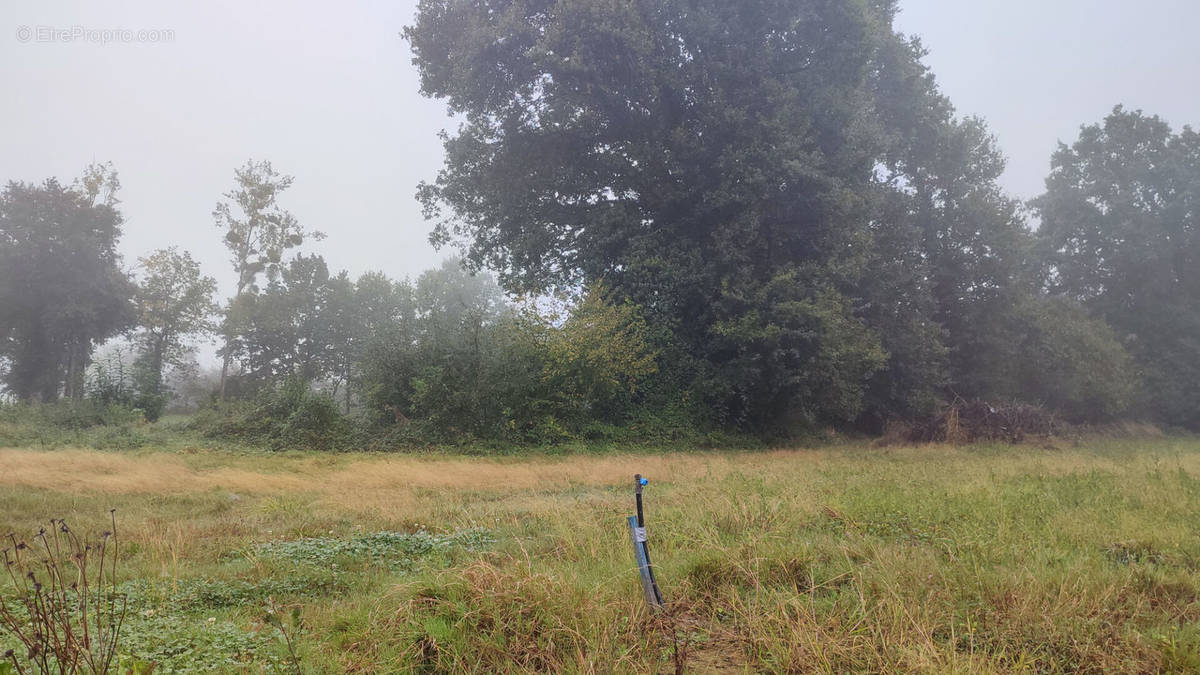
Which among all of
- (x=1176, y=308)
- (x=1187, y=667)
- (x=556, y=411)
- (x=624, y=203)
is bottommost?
(x=1187, y=667)

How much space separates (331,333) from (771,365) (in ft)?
101

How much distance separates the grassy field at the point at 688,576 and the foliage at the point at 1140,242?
93.5ft

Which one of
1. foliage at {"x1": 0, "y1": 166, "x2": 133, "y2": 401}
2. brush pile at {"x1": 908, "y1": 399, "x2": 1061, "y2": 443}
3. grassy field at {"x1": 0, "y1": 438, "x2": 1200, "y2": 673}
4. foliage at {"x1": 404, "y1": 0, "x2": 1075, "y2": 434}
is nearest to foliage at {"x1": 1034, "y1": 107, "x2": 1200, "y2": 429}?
brush pile at {"x1": 908, "y1": 399, "x2": 1061, "y2": 443}

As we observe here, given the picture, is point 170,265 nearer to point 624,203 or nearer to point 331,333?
point 331,333

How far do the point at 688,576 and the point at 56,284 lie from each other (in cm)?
3968

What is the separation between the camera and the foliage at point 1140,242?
102ft

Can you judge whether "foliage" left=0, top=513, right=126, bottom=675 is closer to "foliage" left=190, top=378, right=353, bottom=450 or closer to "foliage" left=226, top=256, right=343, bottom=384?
"foliage" left=190, top=378, right=353, bottom=450

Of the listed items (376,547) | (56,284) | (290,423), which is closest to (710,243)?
(290,423)

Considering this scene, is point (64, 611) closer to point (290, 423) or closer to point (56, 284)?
point (290, 423)

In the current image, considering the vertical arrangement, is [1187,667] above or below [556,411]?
below

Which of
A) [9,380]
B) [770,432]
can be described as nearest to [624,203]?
[770,432]

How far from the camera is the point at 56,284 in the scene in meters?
32.8

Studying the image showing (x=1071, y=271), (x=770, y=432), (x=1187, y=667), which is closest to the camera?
(x=1187, y=667)

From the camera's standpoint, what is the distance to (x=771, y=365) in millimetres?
19406
